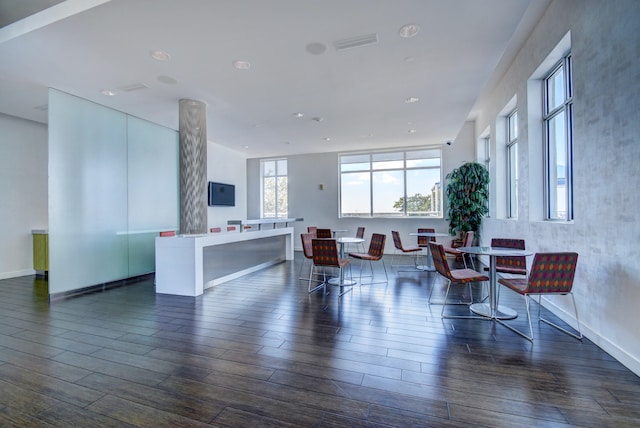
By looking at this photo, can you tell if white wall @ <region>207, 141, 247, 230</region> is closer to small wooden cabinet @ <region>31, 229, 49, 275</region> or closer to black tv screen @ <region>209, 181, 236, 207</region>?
black tv screen @ <region>209, 181, 236, 207</region>

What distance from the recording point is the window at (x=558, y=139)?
3.56 metres

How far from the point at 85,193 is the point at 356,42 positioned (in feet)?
15.6

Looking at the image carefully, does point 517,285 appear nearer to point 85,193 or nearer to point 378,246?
point 378,246

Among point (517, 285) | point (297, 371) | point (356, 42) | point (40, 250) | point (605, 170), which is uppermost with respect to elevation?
point (356, 42)

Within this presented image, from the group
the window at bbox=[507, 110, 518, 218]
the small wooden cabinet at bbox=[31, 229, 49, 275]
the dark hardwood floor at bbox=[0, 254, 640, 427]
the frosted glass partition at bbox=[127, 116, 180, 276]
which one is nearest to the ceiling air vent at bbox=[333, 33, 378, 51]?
the dark hardwood floor at bbox=[0, 254, 640, 427]

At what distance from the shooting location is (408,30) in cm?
304

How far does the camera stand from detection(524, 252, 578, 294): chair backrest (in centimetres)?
277

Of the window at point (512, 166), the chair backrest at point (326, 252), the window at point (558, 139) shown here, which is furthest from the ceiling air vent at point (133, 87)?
the window at point (512, 166)

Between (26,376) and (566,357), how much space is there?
4.38 m

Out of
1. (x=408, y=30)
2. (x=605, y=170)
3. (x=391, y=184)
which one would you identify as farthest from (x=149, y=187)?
(x=605, y=170)

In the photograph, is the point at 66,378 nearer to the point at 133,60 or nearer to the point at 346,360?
the point at 346,360

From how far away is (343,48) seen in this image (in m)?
3.36

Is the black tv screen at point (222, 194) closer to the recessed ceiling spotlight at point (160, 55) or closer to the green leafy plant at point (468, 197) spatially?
the recessed ceiling spotlight at point (160, 55)

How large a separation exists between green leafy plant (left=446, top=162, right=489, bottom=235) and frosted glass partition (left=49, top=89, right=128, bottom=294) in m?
7.39
